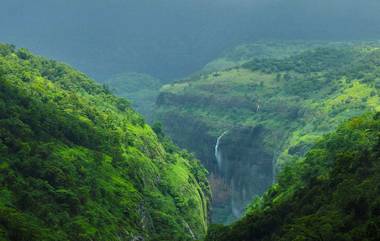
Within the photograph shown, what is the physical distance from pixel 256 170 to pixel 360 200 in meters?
140

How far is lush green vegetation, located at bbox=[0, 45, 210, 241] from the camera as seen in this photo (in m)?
63.8

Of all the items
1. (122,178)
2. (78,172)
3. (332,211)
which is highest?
(122,178)

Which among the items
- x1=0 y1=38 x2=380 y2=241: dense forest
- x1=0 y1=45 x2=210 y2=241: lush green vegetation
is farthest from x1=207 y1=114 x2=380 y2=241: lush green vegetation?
x1=0 y1=45 x2=210 y2=241: lush green vegetation

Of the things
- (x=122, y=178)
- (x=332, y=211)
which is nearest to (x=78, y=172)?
(x=122, y=178)

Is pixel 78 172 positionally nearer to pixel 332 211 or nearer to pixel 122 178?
pixel 122 178

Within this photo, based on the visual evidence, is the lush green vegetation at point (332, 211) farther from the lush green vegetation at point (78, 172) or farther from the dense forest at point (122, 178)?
the lush green vegetation at point (78, 172)

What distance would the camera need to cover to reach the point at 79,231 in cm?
6406

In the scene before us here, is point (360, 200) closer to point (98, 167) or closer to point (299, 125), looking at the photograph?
point (98, 167)

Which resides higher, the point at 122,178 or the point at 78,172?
the point at 122,178

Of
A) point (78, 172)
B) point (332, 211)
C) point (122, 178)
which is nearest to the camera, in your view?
point (332, 211)

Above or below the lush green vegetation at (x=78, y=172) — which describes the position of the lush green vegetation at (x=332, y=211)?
below

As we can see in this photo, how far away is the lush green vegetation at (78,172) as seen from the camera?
6378 centimetres

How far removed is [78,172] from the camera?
256 feet

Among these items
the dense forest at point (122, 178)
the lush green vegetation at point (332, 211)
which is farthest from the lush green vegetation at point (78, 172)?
the lush green vegetation at point (332, 211)
